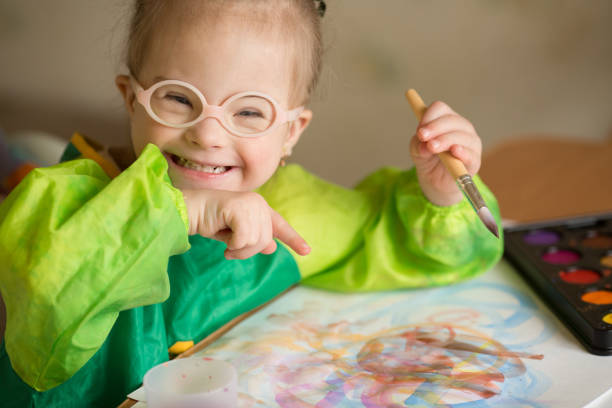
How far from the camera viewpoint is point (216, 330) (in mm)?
598

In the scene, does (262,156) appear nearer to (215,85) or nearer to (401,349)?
(215,85)

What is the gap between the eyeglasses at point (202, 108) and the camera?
1.78 feet

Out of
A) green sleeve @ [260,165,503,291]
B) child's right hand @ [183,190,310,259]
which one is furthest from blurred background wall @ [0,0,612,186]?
child's right hand @ [183,190,310,259]

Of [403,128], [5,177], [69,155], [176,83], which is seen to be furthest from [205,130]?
[403,128]

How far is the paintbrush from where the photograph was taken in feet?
1.55

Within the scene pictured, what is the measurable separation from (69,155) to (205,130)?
175 millimetres

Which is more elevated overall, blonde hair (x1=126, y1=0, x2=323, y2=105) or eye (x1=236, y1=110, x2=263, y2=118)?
blonde hair (x1=126, y1=0, x2=323, y2=105)

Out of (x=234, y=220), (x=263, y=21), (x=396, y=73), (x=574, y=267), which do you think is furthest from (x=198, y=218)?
(x=396, y=73)

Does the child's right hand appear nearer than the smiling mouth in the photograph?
Yes

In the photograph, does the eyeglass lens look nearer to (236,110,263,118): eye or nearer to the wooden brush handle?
(236,110,263,118): eye

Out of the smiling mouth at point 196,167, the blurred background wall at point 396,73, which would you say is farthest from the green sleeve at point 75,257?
the blurred background wall at point 396,73

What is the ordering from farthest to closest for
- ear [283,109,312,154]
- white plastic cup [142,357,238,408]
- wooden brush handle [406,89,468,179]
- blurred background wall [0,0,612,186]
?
blurred background wall [0,0,612,186], ear [283,109,312,154], wooden brush handle [406,89,468,179], white plastic cup [142,357,238,408]

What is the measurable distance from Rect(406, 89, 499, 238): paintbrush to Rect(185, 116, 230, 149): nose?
6.9 inches

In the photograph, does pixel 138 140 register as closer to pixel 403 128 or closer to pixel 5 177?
pixel 5 177
